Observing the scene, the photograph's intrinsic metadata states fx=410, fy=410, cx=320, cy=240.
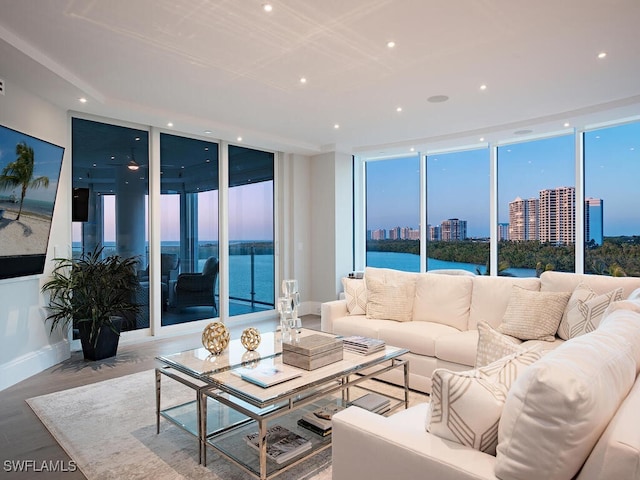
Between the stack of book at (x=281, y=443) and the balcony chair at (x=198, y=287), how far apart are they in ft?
11.9

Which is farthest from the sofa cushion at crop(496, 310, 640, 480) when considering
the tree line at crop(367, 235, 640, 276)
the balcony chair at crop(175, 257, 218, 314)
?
the balcony chair at crop(175, 257, 218, 314)

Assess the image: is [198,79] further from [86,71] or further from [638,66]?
[638,66]

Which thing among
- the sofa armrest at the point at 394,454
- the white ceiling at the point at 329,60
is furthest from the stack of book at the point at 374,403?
the white ceiling at the point at 329,60

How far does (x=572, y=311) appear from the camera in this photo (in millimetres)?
3082

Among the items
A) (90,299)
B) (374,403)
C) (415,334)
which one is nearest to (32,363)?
(90,299)

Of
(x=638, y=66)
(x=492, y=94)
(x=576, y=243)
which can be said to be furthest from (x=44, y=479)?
(x=576, y=243)

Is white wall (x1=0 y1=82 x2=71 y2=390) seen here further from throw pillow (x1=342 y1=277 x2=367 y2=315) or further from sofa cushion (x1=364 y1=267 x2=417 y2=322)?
sofa cushion (x1=364 y1=267 x2=417 y2=322)

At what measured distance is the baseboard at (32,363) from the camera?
141 inches

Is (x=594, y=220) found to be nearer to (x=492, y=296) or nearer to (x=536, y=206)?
(x=536, y=206)

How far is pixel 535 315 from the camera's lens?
3195 mm

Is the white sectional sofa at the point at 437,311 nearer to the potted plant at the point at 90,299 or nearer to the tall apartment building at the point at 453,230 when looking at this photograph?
the potted plant at the point at 90,299

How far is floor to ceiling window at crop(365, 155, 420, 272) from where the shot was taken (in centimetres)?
714

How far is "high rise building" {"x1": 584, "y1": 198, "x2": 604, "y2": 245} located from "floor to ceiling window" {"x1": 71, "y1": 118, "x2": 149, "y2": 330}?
19.1 ft

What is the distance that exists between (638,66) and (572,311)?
2232 millimetres
